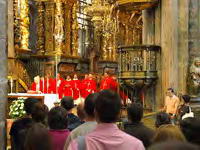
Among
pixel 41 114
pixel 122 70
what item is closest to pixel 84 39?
pixel 122 70

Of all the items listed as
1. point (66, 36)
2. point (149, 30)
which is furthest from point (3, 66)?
point (66, 36)

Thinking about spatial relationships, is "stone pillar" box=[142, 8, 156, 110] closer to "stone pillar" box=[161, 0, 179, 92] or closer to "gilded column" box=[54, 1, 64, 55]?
"stone pillar" box=[161, 0, 179, 92]

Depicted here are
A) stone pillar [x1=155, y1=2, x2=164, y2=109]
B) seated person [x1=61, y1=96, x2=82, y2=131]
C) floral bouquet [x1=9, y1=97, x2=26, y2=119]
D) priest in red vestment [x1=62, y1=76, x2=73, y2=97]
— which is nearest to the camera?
seated person [x1=61, y1=96, x2=82, y2=131]

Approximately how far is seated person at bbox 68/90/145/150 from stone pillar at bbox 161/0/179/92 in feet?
33.0

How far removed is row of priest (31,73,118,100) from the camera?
70.3 ft

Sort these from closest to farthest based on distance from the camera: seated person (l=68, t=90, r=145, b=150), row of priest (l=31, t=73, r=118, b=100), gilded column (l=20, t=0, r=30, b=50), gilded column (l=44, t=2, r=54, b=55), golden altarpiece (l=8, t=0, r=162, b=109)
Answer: seated person (l=68, t=90, r=145, b=150)
row of priest (l=31, t=73, r=118, b=100)
golden altarpiece (l=8, t=0, r=162, b=109)
gilded column (l=20, t=0, r=30, b=50)
gilded column (l=44, t=2, r=54, b=55)

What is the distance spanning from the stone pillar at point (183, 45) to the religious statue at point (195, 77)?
23 cm

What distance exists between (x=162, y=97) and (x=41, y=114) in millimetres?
10292

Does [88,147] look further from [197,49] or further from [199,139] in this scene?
[197,49]

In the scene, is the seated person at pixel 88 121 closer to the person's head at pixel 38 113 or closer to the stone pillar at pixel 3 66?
the person's head at pixel 38 113

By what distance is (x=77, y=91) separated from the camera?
2323 centimetres

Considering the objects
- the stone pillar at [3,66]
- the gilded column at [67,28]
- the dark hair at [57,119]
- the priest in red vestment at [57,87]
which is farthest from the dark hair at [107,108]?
the gilded column at [67,28]

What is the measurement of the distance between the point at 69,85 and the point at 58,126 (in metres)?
18.1

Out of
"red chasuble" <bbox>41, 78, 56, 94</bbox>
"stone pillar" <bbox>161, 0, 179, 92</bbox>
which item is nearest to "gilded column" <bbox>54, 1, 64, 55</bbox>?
"red chasuble" <bbox>41, 78, 56, 94</bbox>
